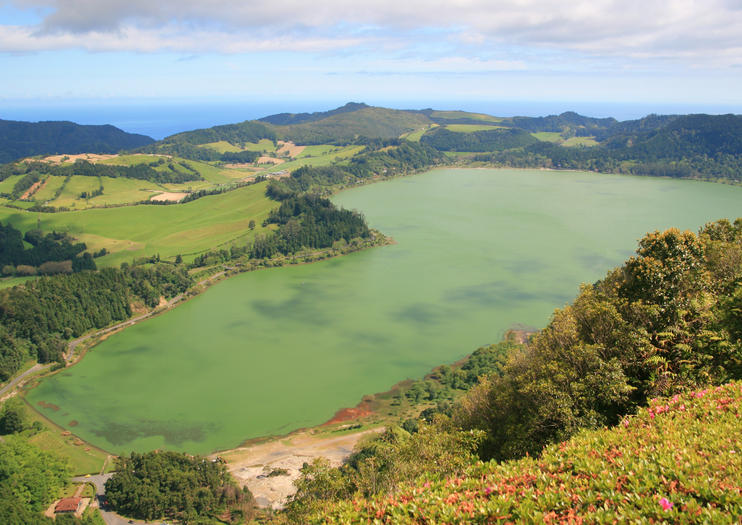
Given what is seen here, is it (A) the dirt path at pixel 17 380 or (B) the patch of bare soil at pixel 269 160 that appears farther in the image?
(B) the patch of bare soil at pixel 269 160

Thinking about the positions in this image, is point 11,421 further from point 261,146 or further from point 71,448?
point 261,146

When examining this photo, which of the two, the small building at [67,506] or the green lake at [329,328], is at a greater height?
the green lake at [329,328]

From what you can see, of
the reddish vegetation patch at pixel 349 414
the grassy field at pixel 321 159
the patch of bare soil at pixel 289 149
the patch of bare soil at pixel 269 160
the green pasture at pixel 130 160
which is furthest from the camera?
the patch of bare soil at pixel 289 149

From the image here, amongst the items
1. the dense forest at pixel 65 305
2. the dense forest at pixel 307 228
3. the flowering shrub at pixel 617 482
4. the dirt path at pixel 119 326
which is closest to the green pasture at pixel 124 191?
the dense forest at pixel 307 228

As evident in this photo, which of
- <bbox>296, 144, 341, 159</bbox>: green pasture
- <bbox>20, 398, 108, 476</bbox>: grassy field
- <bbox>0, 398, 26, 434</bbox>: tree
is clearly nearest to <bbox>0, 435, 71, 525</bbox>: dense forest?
<bbox>20, 398, 108, 476</bbox>: grassy field

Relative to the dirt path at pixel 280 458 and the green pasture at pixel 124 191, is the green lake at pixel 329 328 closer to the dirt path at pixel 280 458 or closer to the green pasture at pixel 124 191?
the dirt path at pixel 280 458

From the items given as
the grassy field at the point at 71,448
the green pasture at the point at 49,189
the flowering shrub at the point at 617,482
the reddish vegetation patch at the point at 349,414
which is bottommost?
the grassy field at the point at 71,448
